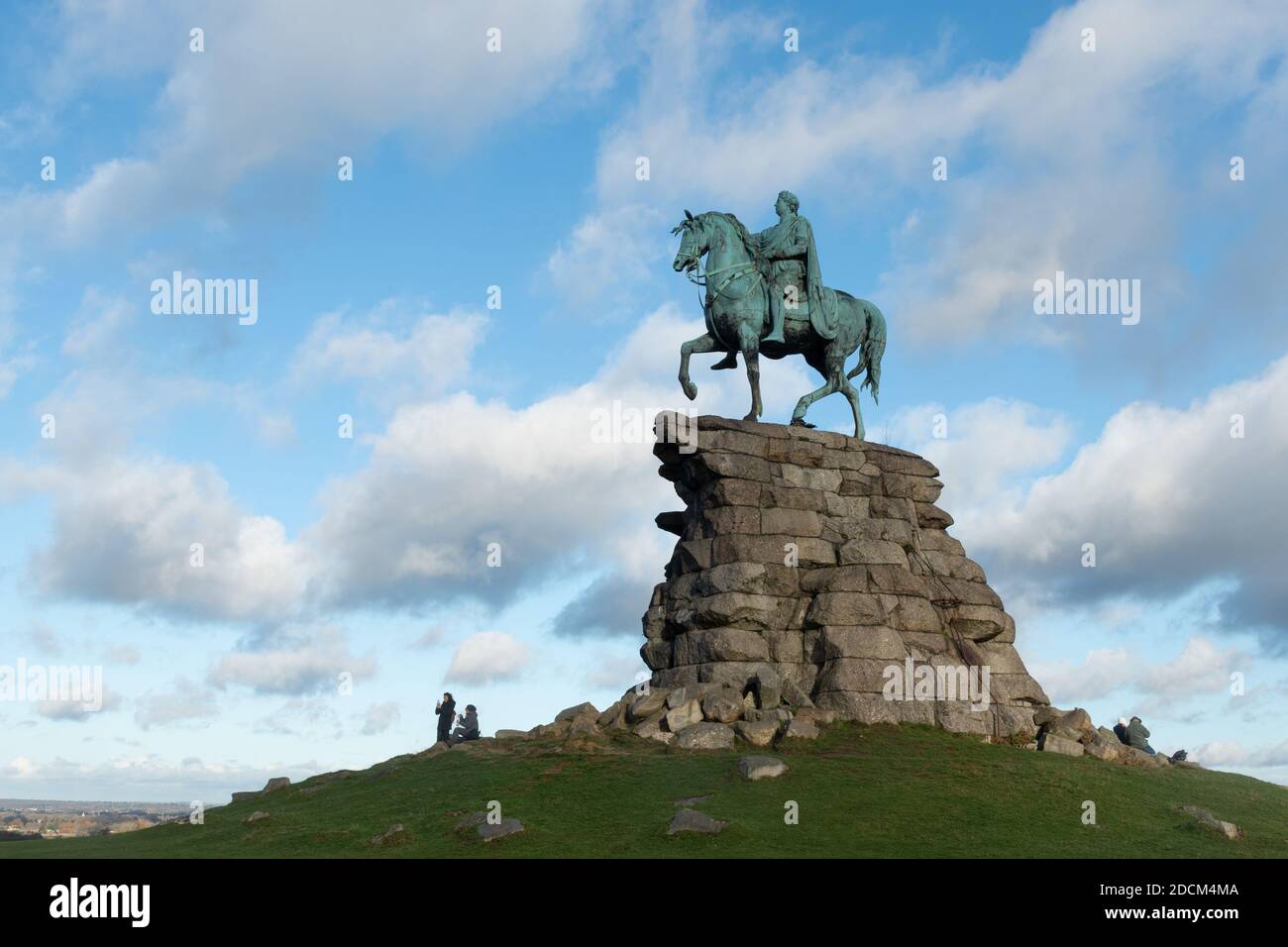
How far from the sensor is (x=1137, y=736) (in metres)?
31.9

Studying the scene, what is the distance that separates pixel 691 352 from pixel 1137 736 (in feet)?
51.0

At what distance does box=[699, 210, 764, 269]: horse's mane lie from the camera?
32.8 meters

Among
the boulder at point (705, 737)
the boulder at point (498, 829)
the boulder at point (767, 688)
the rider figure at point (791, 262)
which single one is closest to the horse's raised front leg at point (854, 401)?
the rider figure at point (791, 262)

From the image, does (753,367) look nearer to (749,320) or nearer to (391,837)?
(749,320)

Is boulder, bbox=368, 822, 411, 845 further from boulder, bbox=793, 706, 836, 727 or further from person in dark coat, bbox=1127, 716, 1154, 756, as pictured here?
person in dark coat, bbox=1127, 716, 1154, 756

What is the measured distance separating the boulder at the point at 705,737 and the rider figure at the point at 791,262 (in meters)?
11.7

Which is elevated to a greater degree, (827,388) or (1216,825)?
(827,388)

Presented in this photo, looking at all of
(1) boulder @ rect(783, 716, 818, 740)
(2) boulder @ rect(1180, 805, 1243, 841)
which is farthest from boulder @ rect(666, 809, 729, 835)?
(2) boulder @ rect(1180, 805, 1243, 841)

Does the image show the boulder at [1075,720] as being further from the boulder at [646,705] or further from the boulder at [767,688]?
the boulder at [646,705]

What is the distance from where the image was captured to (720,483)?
30.1m

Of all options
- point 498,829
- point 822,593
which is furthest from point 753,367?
point 498,829

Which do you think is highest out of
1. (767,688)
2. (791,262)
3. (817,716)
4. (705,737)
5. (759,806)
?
(791,262)
